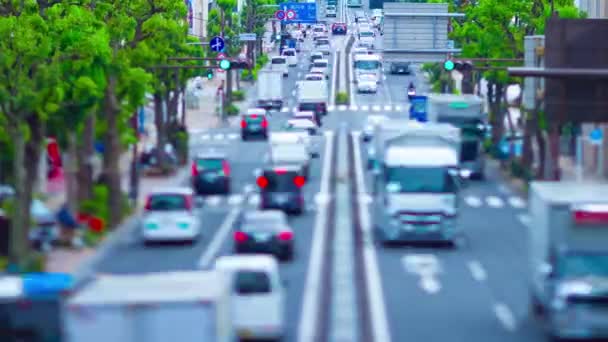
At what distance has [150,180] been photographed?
201 ft

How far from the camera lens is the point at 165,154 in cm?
6481

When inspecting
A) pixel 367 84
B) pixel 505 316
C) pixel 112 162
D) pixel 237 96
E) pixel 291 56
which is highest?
pixel 291 56

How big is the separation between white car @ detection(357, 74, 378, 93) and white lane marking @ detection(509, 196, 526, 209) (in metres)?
60.7

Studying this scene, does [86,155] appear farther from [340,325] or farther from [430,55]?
[430,55]

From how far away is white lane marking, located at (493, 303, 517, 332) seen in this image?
2948 cm

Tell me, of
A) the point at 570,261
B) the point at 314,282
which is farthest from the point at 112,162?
the point at 570,261

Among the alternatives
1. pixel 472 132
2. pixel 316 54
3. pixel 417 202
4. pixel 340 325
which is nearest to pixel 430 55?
pixel 472 132

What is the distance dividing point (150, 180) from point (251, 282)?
35.0 meters

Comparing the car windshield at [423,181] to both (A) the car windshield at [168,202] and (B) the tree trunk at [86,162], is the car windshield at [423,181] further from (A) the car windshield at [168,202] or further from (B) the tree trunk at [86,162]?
(B) the tree trunk at [86,162]

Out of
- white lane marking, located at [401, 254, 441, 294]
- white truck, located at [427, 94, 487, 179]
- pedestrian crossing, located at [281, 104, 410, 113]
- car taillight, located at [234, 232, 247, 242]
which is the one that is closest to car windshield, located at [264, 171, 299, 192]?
white lane marking, located at [401, 254, 441, 294]

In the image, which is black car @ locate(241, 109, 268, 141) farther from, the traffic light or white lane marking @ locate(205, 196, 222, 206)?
white lane marking @ locate(205, 196, 222, 206)

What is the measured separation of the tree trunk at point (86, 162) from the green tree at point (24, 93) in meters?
1.61

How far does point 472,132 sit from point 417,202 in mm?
21904

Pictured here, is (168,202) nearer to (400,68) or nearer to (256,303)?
(256,303)
